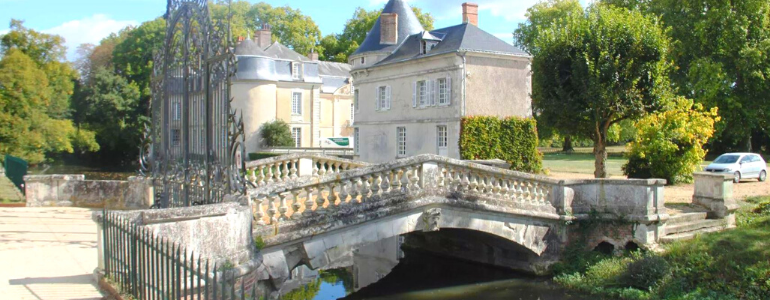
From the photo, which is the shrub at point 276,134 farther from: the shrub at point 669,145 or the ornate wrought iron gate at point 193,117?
the ornate wrought iron gate at point 193,117

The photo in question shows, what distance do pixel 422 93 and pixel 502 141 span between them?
3894mm

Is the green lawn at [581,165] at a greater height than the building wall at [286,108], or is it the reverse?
the building wall at [286,108]

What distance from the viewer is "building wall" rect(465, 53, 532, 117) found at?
24422 millimetres

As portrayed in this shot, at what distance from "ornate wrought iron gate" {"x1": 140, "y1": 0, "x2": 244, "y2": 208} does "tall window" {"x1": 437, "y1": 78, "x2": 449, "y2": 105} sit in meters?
15.2

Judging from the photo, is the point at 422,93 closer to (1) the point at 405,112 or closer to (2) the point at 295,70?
(1) the point at 405,112

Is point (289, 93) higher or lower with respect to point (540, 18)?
lower

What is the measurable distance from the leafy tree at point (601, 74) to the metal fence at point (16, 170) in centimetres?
1403

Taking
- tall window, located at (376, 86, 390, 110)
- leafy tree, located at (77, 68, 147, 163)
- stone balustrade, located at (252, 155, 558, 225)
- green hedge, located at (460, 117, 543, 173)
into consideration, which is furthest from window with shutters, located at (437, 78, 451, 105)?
leafy tree, located at (77, 68, 147, 163)

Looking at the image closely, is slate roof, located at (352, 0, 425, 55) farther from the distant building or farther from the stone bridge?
the stone bridge

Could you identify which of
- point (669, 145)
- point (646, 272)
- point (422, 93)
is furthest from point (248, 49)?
point (646, 272)

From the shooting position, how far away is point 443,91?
2502cm

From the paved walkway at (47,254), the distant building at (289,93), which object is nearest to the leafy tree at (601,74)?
the paved walkway at (47,254)

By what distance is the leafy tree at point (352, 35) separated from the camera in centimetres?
4890

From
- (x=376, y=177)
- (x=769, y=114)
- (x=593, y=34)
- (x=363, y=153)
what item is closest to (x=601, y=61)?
(x=593, y=34)
